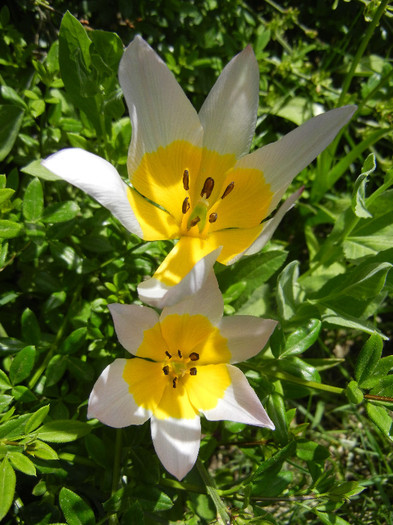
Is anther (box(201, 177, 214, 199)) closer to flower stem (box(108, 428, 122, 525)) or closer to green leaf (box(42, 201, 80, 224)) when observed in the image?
green leaf (box(42, 201, 80, 224))

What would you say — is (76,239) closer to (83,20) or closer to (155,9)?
(83,20)

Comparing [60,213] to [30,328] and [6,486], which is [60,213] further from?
[6,486]

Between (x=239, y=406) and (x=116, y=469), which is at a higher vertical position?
(x=239, y=406)

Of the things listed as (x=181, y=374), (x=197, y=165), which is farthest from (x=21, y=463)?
(x=197, y=165)

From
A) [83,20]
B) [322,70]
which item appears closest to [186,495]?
[83,20]

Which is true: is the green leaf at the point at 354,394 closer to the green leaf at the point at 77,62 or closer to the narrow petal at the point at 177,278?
the narrow petal at the point at 177,278
